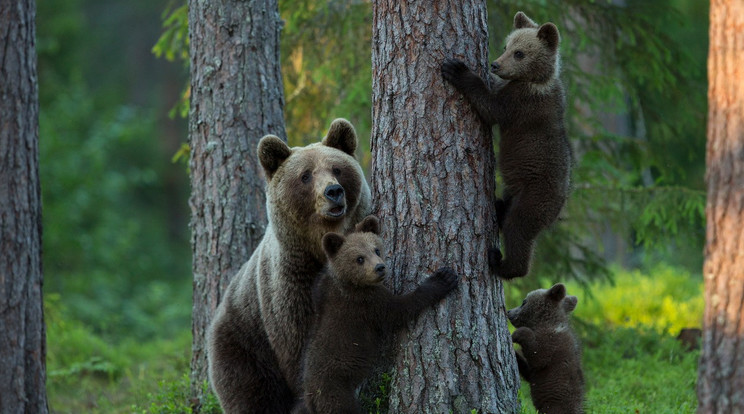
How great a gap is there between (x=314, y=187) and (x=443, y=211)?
3.31ft

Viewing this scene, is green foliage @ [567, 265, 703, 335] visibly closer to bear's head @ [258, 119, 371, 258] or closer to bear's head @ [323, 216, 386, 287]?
bear's head @ [258, 119, 371, 258]

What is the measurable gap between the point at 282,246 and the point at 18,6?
268 centimetres

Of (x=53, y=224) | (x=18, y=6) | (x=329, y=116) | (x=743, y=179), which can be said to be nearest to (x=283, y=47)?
(x=329, y=116)

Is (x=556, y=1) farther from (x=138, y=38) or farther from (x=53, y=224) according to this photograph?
(x=138, y=38)

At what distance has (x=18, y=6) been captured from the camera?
5.93 m

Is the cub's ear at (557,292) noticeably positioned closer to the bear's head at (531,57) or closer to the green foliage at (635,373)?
the green foliage at (635,373)

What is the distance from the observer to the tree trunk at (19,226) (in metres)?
5.70

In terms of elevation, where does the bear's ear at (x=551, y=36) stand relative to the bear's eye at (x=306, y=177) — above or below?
above

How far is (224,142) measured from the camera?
292 inches

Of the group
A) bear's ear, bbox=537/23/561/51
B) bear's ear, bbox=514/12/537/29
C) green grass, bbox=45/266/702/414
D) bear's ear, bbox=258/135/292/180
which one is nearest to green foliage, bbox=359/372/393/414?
green grass, bbox=45/266/702/414

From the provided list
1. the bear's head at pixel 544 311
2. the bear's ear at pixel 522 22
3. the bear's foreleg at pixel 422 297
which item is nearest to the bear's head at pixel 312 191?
the bear's foreleg at pixel 422 297

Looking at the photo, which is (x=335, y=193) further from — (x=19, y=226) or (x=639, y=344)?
(x=639, y=344)

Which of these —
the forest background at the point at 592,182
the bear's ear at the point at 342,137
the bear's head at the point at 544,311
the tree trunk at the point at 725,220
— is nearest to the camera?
the tree trunk at the point at 725,220

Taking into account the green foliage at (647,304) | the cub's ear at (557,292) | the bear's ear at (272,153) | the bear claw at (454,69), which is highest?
the bear claw at (454,69)
